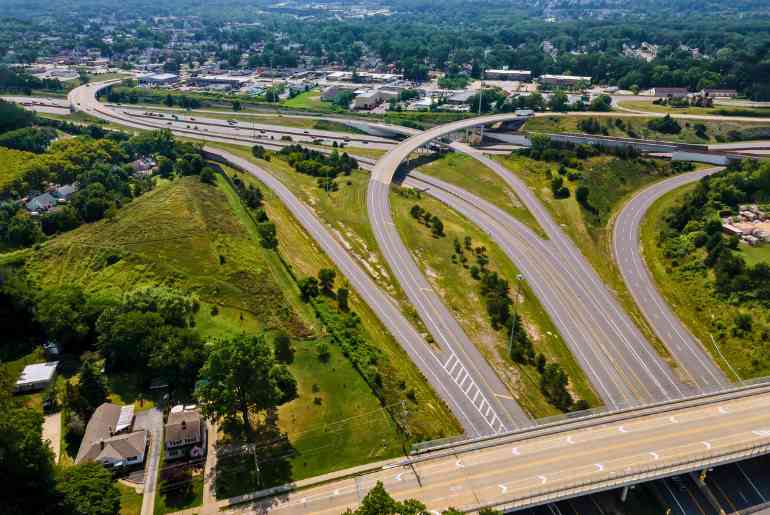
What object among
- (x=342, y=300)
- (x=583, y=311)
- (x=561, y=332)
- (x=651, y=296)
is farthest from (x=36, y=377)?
(x=651, y=296)

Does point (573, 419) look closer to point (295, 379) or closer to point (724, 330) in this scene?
point (295, 379)


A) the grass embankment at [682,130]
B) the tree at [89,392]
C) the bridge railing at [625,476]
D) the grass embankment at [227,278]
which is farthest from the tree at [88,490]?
the grass embankment at [682,130]

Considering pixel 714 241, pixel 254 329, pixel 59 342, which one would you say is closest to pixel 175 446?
pixel 254 329

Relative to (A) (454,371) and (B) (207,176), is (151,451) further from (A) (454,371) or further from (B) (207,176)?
(B) (207,176)

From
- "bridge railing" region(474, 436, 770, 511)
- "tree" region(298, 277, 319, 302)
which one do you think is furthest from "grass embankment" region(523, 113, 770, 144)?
"bridge railing" region(474, 436, 770, 511)

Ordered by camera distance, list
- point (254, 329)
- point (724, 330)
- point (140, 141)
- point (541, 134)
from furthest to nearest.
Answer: point (541, 134) → point (140, 141) → point (724, 330) → point (254, 329)

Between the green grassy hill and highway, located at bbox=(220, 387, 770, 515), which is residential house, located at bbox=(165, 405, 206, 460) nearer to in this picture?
highway, located at bbox=(220, 387, 770, 515)
